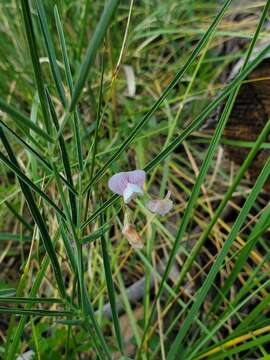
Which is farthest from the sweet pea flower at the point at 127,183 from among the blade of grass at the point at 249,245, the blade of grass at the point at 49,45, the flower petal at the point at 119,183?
the blade of grass at the point at 249,245

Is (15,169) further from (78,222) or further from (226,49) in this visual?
(226,49)

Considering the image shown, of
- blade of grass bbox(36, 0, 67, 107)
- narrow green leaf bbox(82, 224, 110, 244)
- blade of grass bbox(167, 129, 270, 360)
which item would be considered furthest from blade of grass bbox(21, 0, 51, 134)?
blade of grass bbox(167, 129, 270, 360)

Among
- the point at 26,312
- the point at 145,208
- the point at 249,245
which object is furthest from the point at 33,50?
the point at 145,208

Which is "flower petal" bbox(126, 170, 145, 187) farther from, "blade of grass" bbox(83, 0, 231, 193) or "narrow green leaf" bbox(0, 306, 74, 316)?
"narrow green leaf" bbox(0, 306, 74, 316)

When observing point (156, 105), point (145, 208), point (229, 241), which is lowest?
point (229, 241)

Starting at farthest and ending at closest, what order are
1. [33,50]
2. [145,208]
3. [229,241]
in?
[145,208], [229,241], [33,50]

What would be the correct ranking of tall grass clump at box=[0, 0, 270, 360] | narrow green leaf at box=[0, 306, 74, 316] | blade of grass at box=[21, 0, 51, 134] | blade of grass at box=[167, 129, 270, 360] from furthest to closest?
tall grass clump at box=[0, 0, 270, 360], blade of grass at box=[167, 129, 270, 360], narrow green leaf at box=[0, 306, 74, 316], blade of grass at box=[21, 0, 51, 134]

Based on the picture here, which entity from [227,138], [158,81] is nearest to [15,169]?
[227,138]

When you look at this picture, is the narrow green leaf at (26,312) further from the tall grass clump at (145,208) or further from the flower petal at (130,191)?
the flower petal at (130,191)

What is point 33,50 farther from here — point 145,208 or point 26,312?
point 145,208
